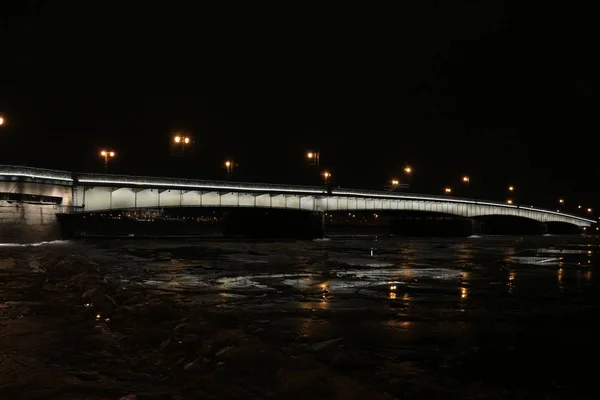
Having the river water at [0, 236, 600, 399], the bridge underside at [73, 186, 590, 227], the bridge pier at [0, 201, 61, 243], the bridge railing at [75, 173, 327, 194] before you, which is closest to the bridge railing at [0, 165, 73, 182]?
the bridge railing at [75, 173, 327, 194]

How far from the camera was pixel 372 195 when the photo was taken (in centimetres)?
8519

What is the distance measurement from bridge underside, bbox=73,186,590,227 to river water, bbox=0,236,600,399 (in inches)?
1666

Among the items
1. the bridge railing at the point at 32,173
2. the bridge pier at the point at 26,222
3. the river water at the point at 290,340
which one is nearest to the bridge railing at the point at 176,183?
the bridge railing at the point at 32,173

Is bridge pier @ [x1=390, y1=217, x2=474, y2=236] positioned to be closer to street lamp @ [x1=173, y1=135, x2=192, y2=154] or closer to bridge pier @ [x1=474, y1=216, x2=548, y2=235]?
bridge pier @ [x1=474, y1=216, x2=548, y2=235]

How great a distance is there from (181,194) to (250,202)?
1021 cm

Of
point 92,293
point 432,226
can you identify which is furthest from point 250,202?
point 92,293

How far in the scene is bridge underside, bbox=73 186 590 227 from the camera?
60531mm

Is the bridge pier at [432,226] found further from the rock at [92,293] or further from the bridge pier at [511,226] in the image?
the rock at [92,293]

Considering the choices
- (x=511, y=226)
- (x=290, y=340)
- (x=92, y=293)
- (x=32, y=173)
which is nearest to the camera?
(x=290, y=340)

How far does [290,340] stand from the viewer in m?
10.2

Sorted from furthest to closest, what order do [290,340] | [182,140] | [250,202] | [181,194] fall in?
[250,202]
[181,194]
[182,140]
[290,340]

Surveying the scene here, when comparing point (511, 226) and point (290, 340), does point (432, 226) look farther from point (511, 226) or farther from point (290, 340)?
point (290, 340)

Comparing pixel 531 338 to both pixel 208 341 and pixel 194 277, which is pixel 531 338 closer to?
pixel 208 341

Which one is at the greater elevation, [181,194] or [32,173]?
[32,173]
